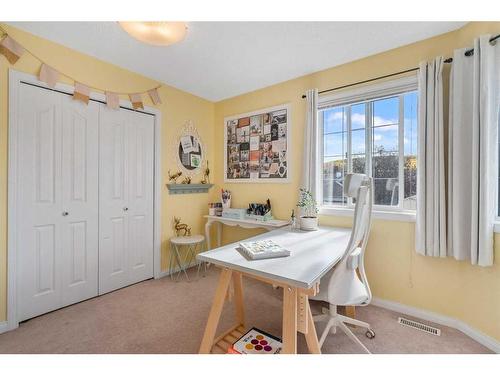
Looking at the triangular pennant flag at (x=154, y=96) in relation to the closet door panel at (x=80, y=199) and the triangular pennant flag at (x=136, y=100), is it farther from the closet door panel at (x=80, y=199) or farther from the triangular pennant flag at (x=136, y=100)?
the closet door panel at (x=80, y=199)

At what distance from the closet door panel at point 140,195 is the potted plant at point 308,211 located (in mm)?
1783

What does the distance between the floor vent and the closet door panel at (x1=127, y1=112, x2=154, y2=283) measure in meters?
2.62

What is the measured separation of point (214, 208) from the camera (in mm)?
3164

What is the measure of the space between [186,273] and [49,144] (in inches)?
78.4

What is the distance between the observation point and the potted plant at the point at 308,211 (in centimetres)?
221

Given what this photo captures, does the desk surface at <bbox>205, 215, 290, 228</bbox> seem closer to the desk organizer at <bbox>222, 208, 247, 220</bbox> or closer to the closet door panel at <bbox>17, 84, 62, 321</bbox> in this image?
the desk organizer at <bbox>222, 208, 247, 220</bbox>

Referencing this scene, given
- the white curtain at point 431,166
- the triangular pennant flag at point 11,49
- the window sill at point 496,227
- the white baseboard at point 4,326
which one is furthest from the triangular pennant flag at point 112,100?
the window sill at point 496,227

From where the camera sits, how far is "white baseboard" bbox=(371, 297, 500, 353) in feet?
5.22

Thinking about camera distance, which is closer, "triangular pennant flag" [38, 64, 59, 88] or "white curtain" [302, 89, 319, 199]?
"triangular pennant flag" [38, 64, 59, 88]

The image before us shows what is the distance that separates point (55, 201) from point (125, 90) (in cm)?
132

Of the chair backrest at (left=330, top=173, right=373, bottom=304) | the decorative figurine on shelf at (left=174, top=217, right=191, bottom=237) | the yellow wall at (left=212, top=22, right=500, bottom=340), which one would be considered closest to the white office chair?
the chair backrest at (left=330, top=173, right=373, bottom=304)

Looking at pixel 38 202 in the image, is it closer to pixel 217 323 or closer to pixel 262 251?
pixel 217 323
